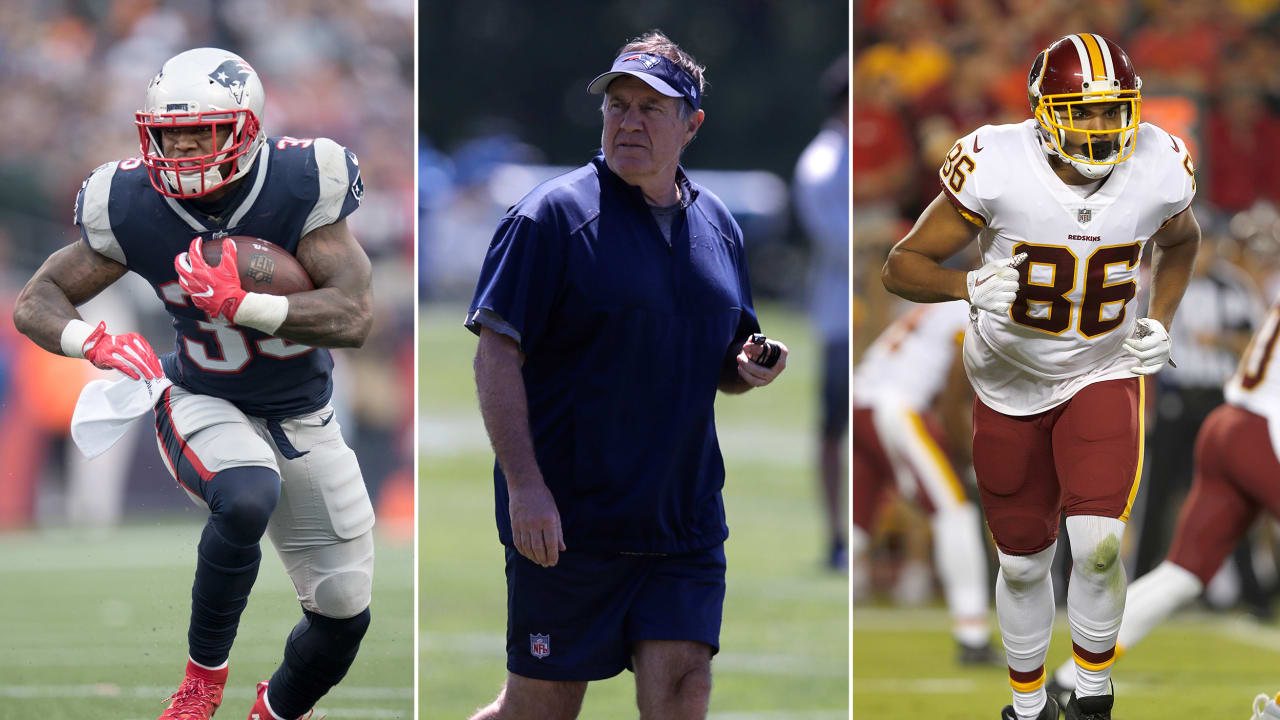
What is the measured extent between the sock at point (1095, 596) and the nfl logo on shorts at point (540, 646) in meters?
1.25

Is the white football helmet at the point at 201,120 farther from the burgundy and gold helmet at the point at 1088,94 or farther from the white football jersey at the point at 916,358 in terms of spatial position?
the white football jersey at the point at 916,358

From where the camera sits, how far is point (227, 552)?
4074 mm

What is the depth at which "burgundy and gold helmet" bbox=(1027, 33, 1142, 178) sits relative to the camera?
12.6 feet

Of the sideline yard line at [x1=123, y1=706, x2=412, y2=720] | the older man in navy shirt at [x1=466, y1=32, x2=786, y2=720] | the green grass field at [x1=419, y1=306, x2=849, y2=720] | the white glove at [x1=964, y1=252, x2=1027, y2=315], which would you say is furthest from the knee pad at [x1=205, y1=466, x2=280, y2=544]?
the white glove at [x1=964, y1=252, x2=1027, y2=315]

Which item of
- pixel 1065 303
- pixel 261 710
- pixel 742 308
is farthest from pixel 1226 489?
pixel 261 710

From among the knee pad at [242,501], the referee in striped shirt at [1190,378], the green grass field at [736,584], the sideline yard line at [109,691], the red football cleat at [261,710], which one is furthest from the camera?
the referee in striped shirt at [1190,378]

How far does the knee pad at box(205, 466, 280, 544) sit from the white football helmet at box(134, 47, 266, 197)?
0.71 meters

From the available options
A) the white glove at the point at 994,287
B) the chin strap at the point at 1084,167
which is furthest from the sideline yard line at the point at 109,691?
the chin strap at the point at 1084,167

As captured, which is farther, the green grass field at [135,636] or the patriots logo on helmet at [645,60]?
the green grass field at [135,636]

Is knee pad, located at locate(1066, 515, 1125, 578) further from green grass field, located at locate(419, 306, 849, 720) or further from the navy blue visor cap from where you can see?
green grass field, located at locate(419, 306, 849, 720)

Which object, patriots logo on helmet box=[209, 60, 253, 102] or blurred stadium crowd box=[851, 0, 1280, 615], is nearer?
patriots logo on helmet box=[209, 60, 253, 102]

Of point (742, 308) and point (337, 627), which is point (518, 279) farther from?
point (337, 627)

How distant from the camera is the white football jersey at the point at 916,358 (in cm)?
695

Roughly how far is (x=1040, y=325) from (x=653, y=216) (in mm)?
975
